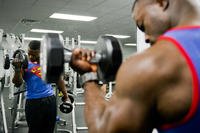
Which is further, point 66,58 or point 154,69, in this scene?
point 66,58

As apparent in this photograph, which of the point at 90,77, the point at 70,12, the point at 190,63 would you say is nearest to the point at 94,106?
the point at 90,77

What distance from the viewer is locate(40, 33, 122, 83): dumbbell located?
106cm

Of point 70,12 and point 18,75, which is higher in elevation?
point 70,12

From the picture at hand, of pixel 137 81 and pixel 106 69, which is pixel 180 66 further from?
pixel 106 69

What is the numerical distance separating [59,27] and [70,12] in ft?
8.26

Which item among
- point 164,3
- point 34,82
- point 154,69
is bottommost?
point 34,82

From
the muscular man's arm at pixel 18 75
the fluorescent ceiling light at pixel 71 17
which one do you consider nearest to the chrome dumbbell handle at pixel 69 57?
the muscular man's arm at pixel 18 75

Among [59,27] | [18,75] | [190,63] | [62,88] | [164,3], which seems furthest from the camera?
[59,27]

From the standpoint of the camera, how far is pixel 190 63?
0.78m

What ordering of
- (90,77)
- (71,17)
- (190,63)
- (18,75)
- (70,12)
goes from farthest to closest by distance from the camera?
(71,17) → (70,12) → (18,75) → (90,77) → (190,63)

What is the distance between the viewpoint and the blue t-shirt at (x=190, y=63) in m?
0.76

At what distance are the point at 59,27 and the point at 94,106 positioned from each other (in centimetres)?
919

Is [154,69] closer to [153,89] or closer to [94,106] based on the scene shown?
[153,89]

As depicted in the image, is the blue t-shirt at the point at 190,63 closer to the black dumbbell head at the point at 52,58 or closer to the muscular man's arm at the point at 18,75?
the black dumbbell head at the point at 52,58
